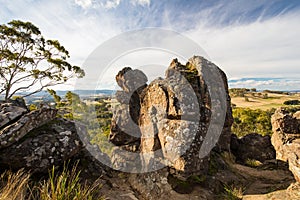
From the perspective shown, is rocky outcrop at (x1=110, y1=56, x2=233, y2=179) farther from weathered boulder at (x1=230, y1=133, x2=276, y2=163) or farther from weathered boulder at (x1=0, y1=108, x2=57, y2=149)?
weathered boulder at (x1=0, y1=108, x2=57, y2=149)

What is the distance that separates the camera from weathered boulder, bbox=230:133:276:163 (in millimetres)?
12945

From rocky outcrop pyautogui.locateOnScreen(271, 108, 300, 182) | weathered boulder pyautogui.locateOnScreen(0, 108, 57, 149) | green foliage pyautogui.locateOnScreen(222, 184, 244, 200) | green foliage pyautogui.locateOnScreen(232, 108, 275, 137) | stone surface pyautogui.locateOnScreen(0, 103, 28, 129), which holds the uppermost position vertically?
stone surface pyautogui.locateOnScreen(0, 103, 28, 129)

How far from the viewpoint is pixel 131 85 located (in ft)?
41.3

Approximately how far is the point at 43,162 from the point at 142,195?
12.8 feet

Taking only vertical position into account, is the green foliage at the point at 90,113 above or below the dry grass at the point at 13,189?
below

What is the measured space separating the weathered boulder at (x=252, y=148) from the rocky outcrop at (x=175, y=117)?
142 cm

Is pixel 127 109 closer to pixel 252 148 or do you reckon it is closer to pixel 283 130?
pixel 252 148

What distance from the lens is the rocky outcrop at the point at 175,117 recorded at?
8.38 meters

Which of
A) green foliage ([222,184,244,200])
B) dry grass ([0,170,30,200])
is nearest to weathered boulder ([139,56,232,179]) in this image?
green foliage ([222,184,244,200])

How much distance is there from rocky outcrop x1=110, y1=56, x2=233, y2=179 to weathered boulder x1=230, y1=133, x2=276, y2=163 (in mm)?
1425

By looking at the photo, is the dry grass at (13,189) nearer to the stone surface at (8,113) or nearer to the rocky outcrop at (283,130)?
the stone surface at (8,113)

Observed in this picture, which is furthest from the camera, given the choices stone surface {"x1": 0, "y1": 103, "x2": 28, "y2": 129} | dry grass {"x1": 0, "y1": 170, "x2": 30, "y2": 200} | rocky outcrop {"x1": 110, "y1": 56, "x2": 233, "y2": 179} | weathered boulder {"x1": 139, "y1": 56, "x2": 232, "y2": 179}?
rocky outcrop {"x1": 110, "y1": 56, "x2": 233, "y2": 179}

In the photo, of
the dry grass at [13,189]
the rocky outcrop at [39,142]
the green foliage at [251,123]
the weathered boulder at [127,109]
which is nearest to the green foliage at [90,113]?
the weathered boulder at [127,109]

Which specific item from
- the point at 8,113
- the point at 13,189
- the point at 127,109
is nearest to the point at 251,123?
the point at 127,109
